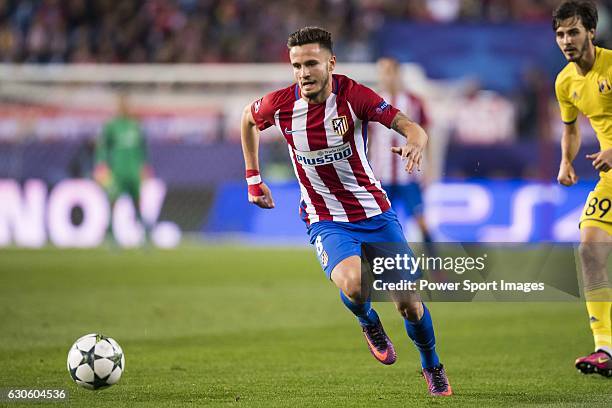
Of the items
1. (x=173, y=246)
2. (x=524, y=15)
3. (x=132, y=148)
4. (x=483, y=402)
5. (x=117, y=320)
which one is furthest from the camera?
(x=524, y=15)

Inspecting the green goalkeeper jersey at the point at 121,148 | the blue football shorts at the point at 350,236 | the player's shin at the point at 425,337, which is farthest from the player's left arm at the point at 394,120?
the green goalkeeper jersey at the point at 121,148

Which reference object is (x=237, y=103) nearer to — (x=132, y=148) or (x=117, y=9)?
(x=132, y=148)

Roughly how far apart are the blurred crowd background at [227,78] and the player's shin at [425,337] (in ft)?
27.9

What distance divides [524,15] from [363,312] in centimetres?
1698

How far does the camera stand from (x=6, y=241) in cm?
1745

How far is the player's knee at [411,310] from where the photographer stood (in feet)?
19.5

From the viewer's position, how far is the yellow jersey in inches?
266

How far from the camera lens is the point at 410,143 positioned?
18.4 ft

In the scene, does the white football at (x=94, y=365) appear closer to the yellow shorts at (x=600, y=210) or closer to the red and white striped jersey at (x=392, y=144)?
the yellow shorts at (x=600, y=210)

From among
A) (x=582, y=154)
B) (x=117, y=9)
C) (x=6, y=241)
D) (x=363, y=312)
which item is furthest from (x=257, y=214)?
(x=363, y=312)

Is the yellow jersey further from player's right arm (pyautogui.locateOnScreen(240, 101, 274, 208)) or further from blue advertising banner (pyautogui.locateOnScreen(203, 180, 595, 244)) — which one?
blue advertising banner (pyautogui.locateOnScreen(203, 180, 595, 244))

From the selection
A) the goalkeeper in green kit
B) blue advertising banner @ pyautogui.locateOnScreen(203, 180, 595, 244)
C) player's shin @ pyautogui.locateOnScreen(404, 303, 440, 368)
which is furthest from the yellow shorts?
the goalkeeper in green kit

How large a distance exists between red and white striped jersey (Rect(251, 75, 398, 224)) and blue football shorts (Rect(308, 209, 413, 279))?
45mm

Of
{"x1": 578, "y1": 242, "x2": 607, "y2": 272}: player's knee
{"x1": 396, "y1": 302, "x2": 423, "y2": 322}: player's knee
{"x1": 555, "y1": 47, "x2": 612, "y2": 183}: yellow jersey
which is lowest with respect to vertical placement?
{"x1": 396, "y1": 302, "x2": 423, "y2": 322}: player's knee
